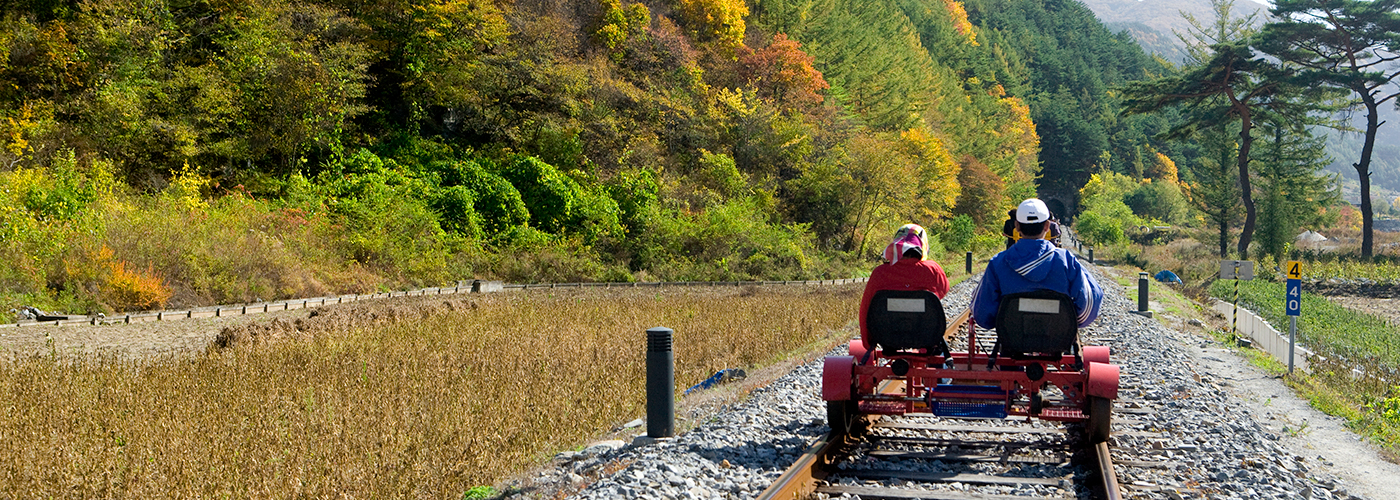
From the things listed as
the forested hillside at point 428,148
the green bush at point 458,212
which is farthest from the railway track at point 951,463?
the green bush at point 458,212

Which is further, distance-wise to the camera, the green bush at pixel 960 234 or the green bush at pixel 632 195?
the green bush at pixel 960 234

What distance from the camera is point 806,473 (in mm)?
5746

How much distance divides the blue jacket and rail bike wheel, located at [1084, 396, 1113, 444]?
56 centimetres

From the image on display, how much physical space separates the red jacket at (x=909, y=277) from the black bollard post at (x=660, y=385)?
1.54 metres

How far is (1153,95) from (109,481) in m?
52.3

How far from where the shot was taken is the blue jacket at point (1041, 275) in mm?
6406

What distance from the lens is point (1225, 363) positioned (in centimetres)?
1284

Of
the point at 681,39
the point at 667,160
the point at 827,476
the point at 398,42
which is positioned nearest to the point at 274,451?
the point at 827,476

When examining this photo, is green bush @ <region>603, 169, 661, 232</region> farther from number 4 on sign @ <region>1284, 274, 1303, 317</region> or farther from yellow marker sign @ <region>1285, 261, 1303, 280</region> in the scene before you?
number 4 on sign @ <region>1284, 274, 1303, 317</region>

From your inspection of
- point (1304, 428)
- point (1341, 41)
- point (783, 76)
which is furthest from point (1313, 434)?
point (1341, 41)

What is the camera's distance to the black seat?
6535mm

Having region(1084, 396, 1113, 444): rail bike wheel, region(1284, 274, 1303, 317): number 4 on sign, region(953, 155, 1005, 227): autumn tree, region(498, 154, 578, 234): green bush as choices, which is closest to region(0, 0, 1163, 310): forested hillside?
region(498, 154, 578, 234): green bush

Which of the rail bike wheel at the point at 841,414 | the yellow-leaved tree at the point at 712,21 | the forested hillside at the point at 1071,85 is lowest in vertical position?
the rail bike wheel at the point at 841,414

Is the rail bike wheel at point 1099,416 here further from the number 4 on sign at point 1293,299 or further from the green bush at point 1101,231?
the green bush at point 1101,231
